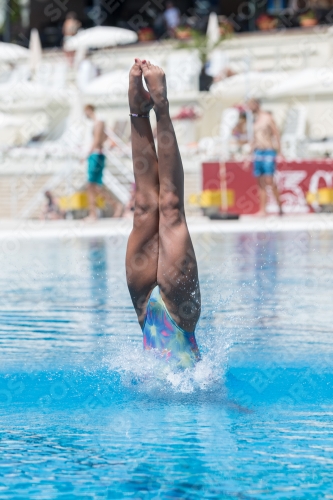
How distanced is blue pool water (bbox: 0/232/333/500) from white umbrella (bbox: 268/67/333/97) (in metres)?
12.8

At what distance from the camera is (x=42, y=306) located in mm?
5980

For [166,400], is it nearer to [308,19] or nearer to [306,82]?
[306,82]

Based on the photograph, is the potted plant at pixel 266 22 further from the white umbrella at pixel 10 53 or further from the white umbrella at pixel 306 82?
the white umbrella at pixel 10 53

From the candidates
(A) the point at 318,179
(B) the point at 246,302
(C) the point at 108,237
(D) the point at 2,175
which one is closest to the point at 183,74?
(D) the point at 2,175

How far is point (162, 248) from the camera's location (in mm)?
3580

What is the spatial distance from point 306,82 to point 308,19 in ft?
13.6

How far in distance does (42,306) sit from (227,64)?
1734 centimetres

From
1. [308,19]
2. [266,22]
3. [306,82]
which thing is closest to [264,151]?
[306,82]

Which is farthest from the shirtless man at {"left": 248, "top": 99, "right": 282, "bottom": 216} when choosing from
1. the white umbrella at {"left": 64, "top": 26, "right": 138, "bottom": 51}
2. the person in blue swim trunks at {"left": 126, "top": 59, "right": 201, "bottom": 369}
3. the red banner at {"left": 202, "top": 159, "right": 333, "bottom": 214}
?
the person in blue swim trunks at {"left": 126, "top": 59, "right": 201, "bottom": 369}

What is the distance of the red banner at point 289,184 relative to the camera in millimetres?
15617

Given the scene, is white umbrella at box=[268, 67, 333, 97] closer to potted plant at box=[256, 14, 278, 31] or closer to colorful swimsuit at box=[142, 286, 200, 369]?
potted plant at box=[256, 14, 278, 31]

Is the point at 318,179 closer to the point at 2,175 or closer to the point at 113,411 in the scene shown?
the point at 2,175

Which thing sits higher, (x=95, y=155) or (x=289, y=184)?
(x=95, y=155)

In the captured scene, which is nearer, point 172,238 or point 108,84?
point 172,238
